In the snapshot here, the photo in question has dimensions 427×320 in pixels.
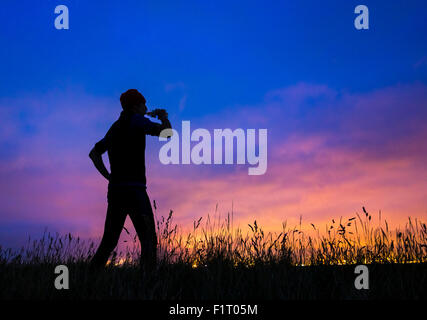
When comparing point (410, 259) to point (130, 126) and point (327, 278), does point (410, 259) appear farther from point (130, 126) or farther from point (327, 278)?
point (130, 126)

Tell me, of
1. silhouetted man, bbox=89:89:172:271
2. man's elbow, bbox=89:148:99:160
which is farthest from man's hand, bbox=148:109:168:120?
man's elbow, bbox=89:148:99:160

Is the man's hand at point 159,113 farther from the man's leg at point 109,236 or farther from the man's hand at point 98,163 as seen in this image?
the man's leg at point 109,236

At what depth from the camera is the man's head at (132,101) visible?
4.83m

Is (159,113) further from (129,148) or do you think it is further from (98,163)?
(98,163)

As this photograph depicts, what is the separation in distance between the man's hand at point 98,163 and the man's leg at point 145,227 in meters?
0.67

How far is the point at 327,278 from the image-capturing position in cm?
452

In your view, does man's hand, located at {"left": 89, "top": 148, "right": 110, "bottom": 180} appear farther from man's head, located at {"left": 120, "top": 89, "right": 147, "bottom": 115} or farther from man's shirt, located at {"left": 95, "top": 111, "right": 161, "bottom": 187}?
man's head, located at {"left": 120, "top": 89, "right": 147, "bottom": 115}

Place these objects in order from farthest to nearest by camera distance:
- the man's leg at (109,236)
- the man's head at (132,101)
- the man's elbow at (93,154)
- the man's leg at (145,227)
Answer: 1. the man's elbow at (93,154)
2. the man's head at (132,101)
3. the man's leg at (109,236)
4. the man's leg at (145,227)

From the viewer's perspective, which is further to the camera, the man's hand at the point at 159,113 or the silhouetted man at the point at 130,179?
the man's hand at the point at 159,113

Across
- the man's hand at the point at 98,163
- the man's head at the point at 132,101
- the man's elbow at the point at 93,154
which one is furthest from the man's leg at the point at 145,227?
the man's head at the point at 132,101

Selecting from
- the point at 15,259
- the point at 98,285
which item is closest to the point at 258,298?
the point at 98,285
